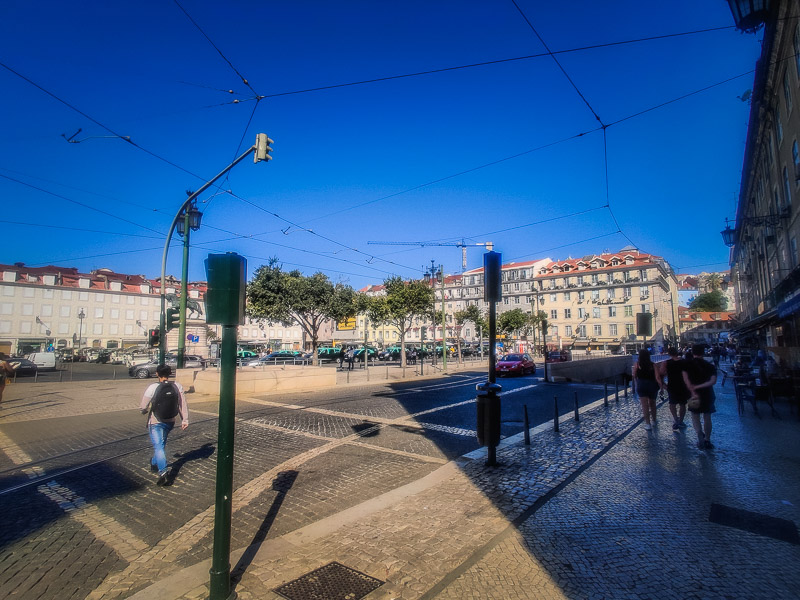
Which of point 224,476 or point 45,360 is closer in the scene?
point 224,476

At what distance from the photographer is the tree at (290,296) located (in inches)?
1208

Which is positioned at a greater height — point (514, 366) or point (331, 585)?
point (331, 585)

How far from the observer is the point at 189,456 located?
704 cm

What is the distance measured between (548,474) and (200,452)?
5.68m

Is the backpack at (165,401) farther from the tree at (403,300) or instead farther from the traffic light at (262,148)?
the tree at (403,300)

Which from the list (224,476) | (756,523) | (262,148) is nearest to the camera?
(224,476)

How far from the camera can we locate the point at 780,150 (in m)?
15.5

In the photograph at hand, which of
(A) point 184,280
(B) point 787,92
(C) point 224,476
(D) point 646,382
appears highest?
(B) point 787,92

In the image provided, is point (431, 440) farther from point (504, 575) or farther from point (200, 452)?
point (504, 575)

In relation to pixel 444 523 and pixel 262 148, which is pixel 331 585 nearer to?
pixel 444 523

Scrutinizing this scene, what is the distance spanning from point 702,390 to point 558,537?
476cm

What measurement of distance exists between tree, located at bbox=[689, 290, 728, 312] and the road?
118 meters

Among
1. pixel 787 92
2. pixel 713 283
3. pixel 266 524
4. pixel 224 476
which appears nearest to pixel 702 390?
pixel 266 524

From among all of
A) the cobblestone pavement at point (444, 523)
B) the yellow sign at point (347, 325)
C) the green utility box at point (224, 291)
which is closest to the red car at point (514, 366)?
the yellow sign at point (347, 325)
